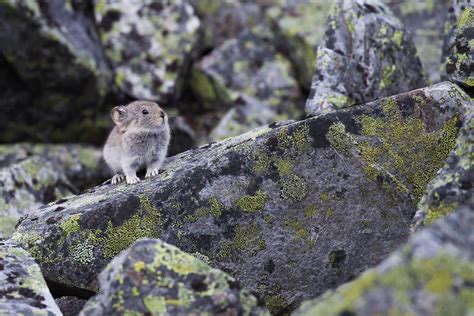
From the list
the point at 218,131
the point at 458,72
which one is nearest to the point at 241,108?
the point at 218,131

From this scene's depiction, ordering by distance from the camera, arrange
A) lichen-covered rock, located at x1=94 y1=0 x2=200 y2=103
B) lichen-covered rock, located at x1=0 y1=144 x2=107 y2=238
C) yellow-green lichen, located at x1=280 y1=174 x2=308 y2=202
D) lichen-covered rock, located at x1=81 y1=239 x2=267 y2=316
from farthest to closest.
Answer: lichen-covered rock, located at x1=94 y1=0 x2=200 y2=103 < lichen-covered rock, located at x1=0 y1=144 x2=107 y2=238 < yellow-green lichen, located at x1=280 y1=174 x2=308 y2=202 < lichen-covered rock, located at x1=81 y1=239 x2=267 y2=316

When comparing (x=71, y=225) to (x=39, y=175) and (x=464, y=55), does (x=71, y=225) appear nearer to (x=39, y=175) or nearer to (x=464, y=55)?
(x=39, y=175)

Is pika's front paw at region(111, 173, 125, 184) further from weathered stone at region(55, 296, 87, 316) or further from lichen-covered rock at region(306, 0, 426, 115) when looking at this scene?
lichen-covered rock at region(306, 0, 426, 115)

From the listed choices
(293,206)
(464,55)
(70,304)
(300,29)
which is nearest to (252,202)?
(293,206)

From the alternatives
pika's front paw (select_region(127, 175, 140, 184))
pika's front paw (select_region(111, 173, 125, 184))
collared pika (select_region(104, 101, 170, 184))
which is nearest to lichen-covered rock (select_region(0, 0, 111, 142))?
collared pika (select_region(104, 101, 170, 184))

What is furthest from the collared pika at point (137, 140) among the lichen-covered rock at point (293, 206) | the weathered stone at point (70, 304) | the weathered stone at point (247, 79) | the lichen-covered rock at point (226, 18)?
the lichen-covered rock at point (226, 18)

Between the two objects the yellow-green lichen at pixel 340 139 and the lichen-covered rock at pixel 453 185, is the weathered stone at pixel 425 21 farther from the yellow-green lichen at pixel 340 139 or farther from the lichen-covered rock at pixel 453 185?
the lichen-covered rock at pixel 453 185

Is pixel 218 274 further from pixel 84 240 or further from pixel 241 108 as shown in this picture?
pixel 241 108
